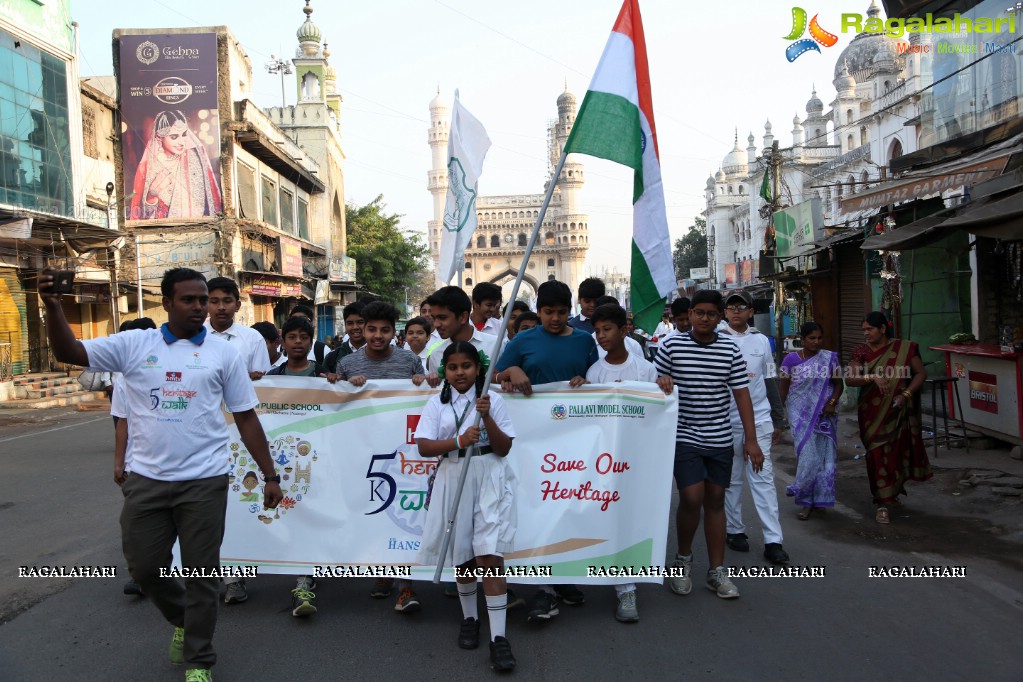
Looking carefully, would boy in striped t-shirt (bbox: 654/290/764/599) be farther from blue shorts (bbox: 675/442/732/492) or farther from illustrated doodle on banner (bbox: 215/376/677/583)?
illustrated doodle on banner (bbox: 215/376/677/583)

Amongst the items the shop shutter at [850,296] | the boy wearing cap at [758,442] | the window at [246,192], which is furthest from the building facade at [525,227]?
the boy wearing cap at [758,442]

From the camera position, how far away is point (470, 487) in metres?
3.92

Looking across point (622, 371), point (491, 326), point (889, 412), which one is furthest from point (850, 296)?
point (622, 371)

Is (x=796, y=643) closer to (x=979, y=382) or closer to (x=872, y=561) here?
(x=872, y=561)

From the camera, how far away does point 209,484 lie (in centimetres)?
353

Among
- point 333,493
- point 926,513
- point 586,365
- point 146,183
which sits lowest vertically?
point 926,513

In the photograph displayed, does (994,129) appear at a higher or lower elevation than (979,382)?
higher

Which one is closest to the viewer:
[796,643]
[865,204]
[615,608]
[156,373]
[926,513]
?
[156,373]

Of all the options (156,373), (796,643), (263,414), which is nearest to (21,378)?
(263,414)

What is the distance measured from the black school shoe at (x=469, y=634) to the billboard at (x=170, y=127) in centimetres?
2437

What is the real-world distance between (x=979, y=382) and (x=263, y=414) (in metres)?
8.07

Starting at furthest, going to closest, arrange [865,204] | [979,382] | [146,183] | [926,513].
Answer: [146,183] → [865,204] → [979,382] → [926,513]

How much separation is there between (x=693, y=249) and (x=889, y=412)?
7847 centimetres
